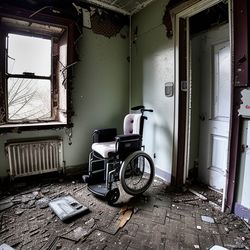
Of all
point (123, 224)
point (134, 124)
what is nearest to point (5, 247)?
point (123, 224)

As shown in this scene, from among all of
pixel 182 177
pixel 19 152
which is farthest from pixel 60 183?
pixel 182 177

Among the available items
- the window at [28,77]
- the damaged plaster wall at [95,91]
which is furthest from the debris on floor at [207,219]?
the window at [28,77]

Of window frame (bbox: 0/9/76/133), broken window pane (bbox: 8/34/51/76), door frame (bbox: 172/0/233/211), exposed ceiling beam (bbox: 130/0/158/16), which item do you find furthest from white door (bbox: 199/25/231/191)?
broken window pane (bbox: 8/34/51/76)

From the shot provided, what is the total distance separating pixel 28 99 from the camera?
2.85 metres

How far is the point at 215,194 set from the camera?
2535 millimetres

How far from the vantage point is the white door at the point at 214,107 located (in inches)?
97.1

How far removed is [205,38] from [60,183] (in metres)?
2.69

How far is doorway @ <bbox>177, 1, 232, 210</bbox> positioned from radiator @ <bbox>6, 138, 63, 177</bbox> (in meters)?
1.76

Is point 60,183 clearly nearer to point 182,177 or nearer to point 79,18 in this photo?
point 182,177

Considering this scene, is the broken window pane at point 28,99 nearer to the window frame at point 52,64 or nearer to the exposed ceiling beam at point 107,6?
the window frame at point 52,64

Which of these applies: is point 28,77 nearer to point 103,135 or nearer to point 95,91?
point 95,91

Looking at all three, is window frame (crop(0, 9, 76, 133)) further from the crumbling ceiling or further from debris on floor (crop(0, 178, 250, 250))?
debris on floor (crop(0, 178, 250, 250))

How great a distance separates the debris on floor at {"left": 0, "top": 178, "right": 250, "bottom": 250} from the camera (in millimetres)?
1695

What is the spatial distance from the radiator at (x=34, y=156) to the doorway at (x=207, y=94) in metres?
1.76
